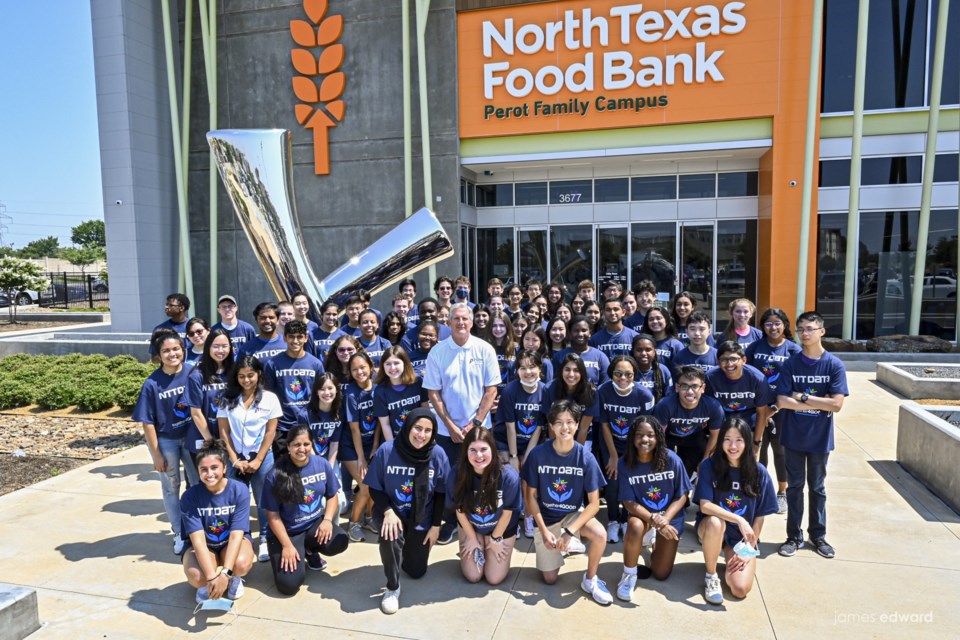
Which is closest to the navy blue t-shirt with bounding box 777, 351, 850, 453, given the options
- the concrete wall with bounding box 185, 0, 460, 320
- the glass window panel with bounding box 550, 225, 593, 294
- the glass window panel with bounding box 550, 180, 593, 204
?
the concrete wall with bounding box 185, 0, 460, 320

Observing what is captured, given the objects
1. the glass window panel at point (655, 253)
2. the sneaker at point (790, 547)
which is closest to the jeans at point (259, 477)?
the sneaker at point (790, 547)

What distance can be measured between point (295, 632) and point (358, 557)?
1010mm

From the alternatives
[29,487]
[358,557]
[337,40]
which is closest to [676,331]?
[358,557]

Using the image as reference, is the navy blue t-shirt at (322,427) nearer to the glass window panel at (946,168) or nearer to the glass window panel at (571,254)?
the glass window panel at (571,254)

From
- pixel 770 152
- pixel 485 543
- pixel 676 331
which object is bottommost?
pixel 485 543

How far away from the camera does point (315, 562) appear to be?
174 inches

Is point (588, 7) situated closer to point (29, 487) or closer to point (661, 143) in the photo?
point (661, 143)

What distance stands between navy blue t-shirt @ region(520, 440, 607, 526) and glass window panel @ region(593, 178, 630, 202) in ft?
39.6

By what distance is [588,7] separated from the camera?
13.4 metres

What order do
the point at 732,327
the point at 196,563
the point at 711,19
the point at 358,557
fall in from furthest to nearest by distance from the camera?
the point at 711,19
the point at 732,327
the point at 358,557
the point at 196,563

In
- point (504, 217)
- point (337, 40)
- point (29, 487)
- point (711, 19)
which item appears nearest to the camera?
point (29, 487)

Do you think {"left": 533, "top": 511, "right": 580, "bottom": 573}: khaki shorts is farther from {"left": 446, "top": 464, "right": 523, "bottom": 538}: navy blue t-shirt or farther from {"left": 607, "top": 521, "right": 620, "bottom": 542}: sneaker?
{"left": 607, "top": 521, "right": 620, "bottom": 542}: sneaker

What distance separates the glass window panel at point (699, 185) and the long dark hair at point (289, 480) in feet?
42.4

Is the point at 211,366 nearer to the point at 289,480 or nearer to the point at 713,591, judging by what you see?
the point at 289,480
